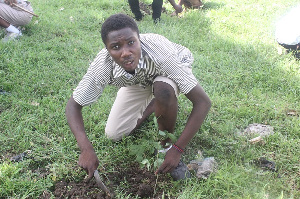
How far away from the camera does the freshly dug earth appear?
7.07 ft

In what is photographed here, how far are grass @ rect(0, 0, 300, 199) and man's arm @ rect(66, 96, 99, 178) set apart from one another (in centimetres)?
34

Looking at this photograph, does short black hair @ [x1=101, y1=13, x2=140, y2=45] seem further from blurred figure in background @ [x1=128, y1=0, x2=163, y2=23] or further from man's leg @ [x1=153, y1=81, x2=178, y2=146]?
blurred figure in background @ [x1=128, y1=0, x2=163, y2=23]

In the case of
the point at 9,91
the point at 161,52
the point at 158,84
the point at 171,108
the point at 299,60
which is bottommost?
the point at 9,91

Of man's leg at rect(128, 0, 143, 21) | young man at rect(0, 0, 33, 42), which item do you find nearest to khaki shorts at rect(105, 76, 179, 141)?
young man at rect(0, 0, 33, 42)

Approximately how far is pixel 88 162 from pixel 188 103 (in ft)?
5.03

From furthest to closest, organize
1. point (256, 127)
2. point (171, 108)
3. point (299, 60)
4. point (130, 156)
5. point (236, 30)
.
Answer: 1. point (236, 30)
2. point (299, 60)
3. point (256, 127)
4. point (130, 156)
5. point (171, 108)

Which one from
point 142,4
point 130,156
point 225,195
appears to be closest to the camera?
point 225,195

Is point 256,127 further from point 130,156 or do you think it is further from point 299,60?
point 299,60

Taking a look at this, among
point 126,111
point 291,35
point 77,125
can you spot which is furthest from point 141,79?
point 291,35

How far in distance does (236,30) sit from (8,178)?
13.4ft

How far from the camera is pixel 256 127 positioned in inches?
112

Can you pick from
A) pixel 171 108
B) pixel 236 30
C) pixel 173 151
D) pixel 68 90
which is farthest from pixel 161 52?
pixel 236 30

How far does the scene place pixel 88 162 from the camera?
205 centimetres

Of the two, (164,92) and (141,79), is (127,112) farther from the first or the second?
(164,92)
